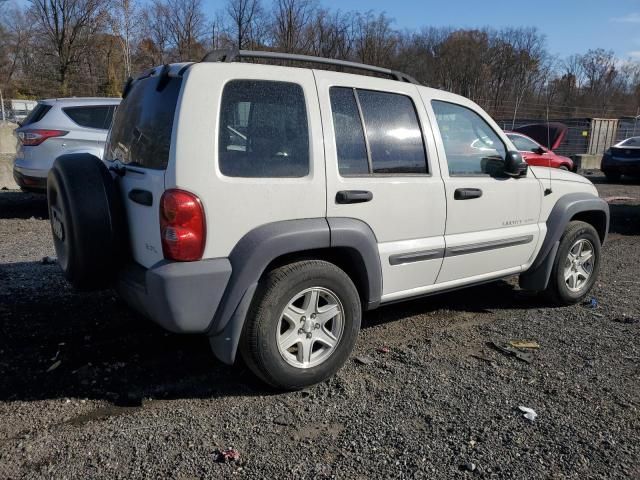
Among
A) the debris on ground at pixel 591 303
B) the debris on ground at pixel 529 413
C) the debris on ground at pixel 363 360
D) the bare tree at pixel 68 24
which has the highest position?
the bare tree at pixel 68 24

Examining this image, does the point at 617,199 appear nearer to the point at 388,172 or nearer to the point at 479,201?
the point at 479,201

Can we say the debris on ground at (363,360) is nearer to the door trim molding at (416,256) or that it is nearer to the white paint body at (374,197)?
the white paint body at (374,197)

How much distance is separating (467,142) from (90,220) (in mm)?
2725

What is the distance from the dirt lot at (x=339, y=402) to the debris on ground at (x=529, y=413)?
0.11ft

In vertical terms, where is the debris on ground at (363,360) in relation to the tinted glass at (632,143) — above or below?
below

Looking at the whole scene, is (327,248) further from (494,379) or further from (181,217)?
(494,379)

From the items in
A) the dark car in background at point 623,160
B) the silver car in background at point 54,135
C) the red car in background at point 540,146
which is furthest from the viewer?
the dark car in background at point 623,160

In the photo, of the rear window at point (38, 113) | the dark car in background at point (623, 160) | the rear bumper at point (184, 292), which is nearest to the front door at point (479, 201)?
the rear bumper at point (184, 292)

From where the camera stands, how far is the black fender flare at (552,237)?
15.1 ft

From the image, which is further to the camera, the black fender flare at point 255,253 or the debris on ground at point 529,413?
the debris on ground at point 529,413

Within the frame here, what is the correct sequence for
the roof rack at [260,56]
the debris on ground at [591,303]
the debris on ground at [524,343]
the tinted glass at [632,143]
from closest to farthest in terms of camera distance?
the roof rack at [260,56] → the debris on ground at [524,343] → the debris on ground at [591,303] → the tinted glass at [632,143]

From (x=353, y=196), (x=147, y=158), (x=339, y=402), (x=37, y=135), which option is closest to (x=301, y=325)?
(x=339, y=402)

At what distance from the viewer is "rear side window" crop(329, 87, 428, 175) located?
3.37m

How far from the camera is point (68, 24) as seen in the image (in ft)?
136
